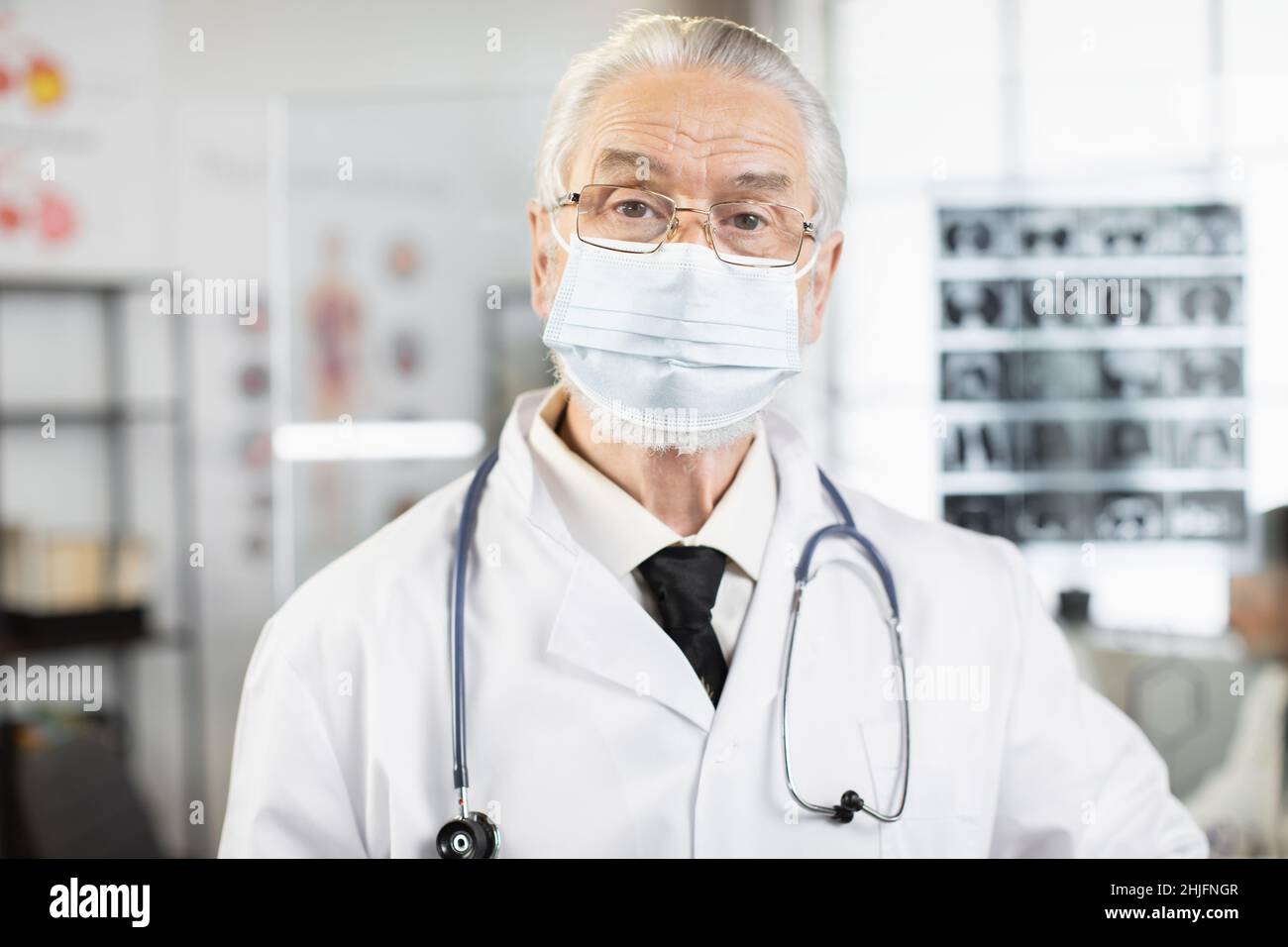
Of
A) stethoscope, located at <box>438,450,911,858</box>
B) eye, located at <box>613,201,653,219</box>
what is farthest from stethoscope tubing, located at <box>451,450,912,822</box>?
eye, located at <box>613,201,653,219</box>

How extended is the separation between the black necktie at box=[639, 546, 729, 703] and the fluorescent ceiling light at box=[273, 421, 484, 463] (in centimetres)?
45

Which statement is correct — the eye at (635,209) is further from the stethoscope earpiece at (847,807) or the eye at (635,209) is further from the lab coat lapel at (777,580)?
the stethoscope earpiece at (847,807)

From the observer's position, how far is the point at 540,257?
0.98 m

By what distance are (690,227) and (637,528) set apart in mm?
280

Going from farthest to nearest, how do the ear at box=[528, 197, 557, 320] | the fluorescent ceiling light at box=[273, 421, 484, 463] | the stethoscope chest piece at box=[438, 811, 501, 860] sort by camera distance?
the fluorescent ceiling light at box=[273, 421, 484, 463] → the ear at box=[528, 197, 557, 320] → the stethoscope chest piece at box=[438, 811, 501, 860]

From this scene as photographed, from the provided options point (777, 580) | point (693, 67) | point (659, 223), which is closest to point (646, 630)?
point (777, 580)

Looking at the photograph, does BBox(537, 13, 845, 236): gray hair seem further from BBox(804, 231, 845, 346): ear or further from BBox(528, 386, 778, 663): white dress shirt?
BBox(528, 386, 778, 663): white dress shirt

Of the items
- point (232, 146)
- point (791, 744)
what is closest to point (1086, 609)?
point (791, 744)

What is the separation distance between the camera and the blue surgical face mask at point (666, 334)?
0.88 metres

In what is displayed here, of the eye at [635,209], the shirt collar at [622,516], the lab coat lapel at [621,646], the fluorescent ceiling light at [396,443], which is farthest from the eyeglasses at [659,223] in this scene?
the fluorescent ceiling light at [396,443]

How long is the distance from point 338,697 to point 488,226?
692 millimetres

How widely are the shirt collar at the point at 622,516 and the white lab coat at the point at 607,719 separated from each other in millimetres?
22

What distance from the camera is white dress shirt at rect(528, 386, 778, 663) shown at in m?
0.92

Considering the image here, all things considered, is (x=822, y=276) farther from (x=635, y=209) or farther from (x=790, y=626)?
(x=790, y=626)
